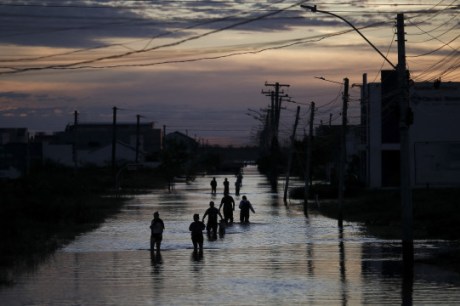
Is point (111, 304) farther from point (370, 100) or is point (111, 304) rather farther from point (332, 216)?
point (370, 100)

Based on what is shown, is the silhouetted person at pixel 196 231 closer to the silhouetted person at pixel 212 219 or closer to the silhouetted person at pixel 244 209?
the silhouetted person at pixel 212 219

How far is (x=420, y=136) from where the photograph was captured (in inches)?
3027

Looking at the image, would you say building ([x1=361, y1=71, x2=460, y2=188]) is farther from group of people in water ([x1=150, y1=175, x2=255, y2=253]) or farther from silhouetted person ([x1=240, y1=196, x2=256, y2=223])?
group of people in water ([x1=150, y1=175, x2=255, y2=253])

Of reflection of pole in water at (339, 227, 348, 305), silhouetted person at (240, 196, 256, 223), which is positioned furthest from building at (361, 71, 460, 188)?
reflection of pole in water at (339, 227, 348, 305)

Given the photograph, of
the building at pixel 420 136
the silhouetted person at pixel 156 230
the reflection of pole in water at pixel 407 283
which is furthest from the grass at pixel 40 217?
the building at pixel 420 136

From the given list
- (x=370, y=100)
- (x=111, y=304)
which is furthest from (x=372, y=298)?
(x=370, y=100)

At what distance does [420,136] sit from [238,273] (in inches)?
2141

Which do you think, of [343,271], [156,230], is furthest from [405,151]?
[156,230]

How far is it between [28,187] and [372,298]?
4328cm

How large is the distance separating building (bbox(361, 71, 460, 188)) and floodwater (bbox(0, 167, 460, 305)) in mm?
36082

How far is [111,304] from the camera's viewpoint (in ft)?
62.6

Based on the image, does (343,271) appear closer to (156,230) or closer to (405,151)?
(405,151)

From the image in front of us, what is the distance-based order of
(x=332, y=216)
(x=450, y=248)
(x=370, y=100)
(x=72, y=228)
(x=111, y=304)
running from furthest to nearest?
1. (x=370, y=100)
2. (x=332, y=216)
3. (x=72, y=228)
4. (x=450, y=248)
5. (x=111, y=304)

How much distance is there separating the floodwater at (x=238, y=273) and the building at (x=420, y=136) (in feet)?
118
